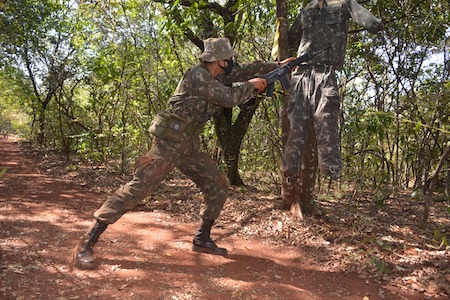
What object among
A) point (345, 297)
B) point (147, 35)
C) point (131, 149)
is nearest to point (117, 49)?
point (147, 35)

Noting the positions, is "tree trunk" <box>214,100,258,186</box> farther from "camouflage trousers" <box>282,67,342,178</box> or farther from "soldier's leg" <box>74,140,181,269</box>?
"soldier's leg" <box>74,140,181,269</box>

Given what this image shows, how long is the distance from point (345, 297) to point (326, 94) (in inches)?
72.9

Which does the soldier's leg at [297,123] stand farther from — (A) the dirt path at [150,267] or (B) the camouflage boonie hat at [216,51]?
(A) the dirt path at [150,267]

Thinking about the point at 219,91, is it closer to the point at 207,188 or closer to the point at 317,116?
the point at 317,116

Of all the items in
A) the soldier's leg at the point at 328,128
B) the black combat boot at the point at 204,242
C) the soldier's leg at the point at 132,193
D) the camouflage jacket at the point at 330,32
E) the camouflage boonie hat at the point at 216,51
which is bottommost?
the black combat boot at the point at 204,242

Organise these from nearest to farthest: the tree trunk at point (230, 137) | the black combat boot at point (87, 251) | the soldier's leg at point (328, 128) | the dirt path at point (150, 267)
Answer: the dirt path at point (150, 267) → the soldier's leg at point (328, 128) → the black combat boot at point (87, 251) → the tree trunk at point (230, 137)

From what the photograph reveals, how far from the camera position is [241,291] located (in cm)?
305

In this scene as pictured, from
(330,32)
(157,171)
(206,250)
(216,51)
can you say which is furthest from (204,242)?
(330,32)

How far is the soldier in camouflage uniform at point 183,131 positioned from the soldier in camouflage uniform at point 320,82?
0.43m

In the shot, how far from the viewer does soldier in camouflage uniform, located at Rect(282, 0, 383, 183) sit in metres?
3.28

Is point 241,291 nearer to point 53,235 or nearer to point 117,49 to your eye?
point 53,235

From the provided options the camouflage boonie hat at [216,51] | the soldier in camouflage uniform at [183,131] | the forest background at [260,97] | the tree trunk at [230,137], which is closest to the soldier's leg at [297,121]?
the soldier in camouflage uniform at [183,131]

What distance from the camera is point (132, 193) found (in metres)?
3.53

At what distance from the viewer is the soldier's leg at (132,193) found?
3.49 meters
